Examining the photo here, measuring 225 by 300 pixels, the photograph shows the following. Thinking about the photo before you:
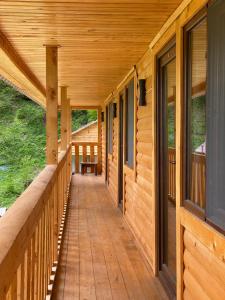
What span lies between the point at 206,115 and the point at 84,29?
5.60ft

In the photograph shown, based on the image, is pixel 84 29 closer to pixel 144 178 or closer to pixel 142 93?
pixel 142 93

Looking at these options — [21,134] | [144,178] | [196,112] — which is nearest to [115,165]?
[144,178]

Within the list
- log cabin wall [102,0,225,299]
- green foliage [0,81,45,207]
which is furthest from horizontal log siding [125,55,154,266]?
green foliage [0,81,45,207]

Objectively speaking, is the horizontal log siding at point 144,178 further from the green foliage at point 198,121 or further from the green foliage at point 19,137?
the green foliage at point 19,137

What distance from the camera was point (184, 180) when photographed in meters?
3.01

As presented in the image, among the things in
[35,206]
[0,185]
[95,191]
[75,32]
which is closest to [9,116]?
[0,185]

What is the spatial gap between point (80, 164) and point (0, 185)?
771 cm

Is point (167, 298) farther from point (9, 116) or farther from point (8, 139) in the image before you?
point (9, 116)

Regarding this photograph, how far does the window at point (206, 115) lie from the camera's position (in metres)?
2.21

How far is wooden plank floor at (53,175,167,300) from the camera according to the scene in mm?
3740

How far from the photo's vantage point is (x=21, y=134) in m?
25.2

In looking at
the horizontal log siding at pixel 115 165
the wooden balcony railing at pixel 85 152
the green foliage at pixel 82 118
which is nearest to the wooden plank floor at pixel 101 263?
the horizontal log siding at pixel 115 165

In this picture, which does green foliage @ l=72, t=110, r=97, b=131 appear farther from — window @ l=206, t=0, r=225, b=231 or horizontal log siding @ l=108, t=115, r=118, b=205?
window @ l=206, t=0, r=225, b=231

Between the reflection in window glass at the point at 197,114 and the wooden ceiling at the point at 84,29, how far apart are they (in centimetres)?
42
